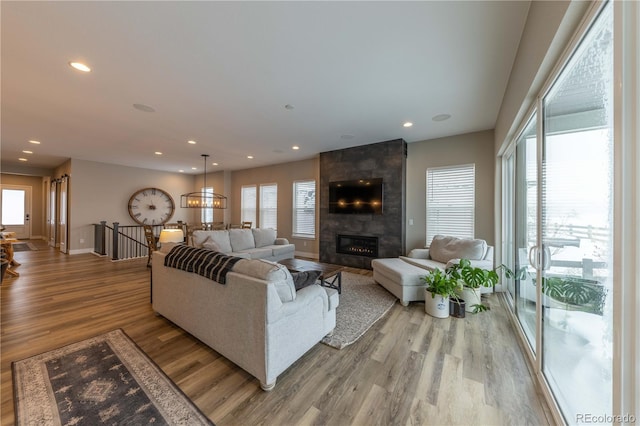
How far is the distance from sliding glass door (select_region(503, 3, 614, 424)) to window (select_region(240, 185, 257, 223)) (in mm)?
7520

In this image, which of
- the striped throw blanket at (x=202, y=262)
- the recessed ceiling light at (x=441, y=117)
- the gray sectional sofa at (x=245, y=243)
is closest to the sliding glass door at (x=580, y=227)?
the recessed ceiling light at (x=441, y=117)

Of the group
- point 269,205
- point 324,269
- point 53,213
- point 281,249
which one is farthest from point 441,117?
point 53,213

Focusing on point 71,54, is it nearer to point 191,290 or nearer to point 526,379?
point 191,290

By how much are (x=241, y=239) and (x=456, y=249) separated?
431 cm

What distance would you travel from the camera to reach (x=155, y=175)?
8.65 meters

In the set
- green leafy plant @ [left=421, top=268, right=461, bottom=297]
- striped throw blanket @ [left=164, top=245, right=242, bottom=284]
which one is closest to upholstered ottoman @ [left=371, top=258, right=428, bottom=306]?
green leafy plant @ [left=421, top=268, right=461, bottom=297]

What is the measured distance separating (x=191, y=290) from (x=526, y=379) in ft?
9.90

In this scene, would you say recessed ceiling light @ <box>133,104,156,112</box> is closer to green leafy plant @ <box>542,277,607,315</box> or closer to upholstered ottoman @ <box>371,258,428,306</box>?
upholstered ottoman @ <box>371,258,428,306</box>

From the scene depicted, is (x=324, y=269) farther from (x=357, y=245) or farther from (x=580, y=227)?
(x=580, y=227)

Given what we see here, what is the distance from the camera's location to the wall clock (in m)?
8.13

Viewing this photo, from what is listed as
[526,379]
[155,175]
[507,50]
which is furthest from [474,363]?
[155,175]

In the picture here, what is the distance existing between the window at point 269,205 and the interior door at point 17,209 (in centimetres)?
948

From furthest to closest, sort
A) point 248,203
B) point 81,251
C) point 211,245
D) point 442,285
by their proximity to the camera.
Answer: point 248,203
point 81,251
point 211,245
point 442,285

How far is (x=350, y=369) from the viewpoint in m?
1.97
